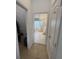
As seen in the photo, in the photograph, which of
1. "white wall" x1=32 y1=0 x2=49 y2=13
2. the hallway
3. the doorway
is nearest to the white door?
the hallway

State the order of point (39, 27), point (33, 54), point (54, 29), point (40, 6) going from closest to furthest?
point (54, 29) < point (33, 54) < point (40, 6) < point (39, 27)

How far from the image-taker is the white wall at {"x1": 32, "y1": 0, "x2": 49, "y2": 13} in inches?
190

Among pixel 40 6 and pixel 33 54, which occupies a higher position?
pixel 40 6

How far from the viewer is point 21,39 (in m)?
5.65

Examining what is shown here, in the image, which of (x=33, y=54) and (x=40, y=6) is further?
(x=40, y=6)

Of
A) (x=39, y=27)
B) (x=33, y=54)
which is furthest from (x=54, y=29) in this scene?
(x=39, y=27)

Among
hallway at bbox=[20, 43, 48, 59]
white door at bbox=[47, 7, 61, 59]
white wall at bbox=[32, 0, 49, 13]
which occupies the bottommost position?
hallway at bbox=[20, 43, 48, 59]

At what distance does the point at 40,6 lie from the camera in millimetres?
4898

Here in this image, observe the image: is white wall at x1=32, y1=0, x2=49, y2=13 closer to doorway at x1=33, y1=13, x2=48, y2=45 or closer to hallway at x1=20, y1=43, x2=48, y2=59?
doorway at x1=33, y1=13, x2=48, y2=45

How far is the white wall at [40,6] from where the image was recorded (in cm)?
484

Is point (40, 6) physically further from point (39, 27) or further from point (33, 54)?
point (33, 54)

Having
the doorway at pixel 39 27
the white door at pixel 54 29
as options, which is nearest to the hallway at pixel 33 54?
the white door at pixel 54 29
